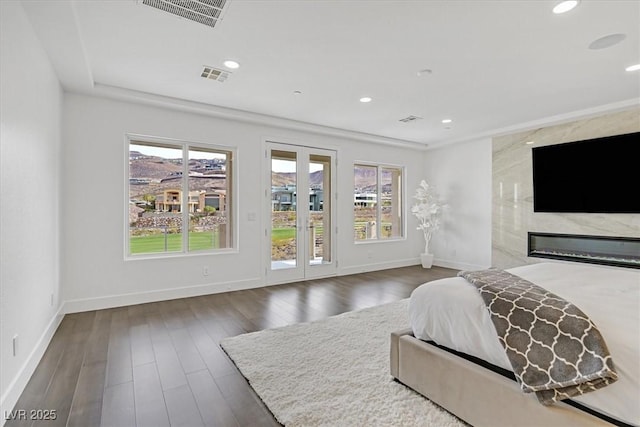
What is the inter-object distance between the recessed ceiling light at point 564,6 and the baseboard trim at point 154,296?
4.67 m

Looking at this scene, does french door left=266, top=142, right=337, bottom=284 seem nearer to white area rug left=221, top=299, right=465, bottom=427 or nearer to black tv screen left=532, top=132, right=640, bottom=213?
white area rug left=221, top=299, right=465, bottom=427

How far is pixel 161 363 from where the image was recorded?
8.28ft

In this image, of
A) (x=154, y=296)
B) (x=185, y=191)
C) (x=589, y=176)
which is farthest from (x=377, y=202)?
(x=154, y=296)

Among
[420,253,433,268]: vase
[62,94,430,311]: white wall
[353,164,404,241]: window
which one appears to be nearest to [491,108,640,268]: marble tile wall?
[420,253,433,268]: vase

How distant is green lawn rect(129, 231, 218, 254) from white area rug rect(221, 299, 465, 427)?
2124mm

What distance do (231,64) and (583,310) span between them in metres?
3.48

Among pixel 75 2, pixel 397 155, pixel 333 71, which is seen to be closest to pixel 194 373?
pixel 75 2

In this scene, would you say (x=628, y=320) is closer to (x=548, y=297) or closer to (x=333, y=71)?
(x=548, y=297)

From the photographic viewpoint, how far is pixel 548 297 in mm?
1649

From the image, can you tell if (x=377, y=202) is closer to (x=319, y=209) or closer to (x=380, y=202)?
(x=380, y=202)

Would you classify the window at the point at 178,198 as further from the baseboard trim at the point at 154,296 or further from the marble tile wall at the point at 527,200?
the marble tile wall at the point at 527,200

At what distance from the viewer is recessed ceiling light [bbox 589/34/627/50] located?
2.73 metres

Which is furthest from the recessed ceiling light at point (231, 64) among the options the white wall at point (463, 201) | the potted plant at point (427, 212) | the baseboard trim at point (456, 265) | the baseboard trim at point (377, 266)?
the baseboard trim at point (456, 265)

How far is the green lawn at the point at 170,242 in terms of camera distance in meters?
4.29
